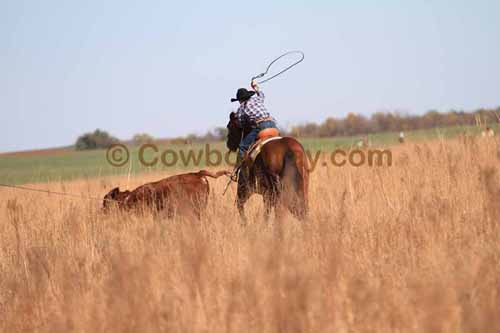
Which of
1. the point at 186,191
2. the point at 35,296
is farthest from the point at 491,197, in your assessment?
the point at 186,191

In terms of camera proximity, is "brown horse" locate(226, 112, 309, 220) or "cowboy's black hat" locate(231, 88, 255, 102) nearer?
"brown horse" locate(226, 112, 309, 220)

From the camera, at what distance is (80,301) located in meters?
4.39

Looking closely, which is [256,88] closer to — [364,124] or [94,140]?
[364,124]

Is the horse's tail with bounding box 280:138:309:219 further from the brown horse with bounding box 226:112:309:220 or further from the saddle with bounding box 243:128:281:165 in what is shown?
the saddle with bounding box 243:128:281:165

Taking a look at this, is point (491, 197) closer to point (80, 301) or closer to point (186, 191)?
point (80, 301)

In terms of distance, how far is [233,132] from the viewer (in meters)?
9.82

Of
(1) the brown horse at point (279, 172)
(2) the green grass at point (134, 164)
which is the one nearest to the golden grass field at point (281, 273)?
(1) the brown horse at point (279, 172)

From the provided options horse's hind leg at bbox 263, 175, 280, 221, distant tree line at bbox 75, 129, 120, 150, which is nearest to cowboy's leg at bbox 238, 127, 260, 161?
horse's hind leg at bbox 263, 175, 280, 221

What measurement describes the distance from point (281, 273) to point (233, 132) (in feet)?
21.1

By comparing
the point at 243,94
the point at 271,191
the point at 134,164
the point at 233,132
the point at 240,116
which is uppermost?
the point at 243,94

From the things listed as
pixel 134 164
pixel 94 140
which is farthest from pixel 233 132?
pixel 94 140

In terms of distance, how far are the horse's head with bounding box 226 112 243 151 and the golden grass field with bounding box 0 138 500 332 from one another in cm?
206

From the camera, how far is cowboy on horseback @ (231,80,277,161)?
364 inches

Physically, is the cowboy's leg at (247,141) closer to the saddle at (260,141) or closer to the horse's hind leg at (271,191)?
the saddle at (260,141)
